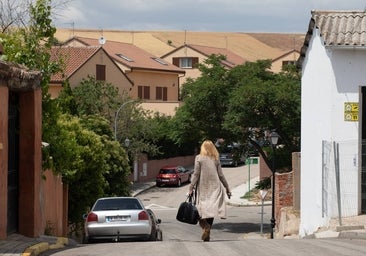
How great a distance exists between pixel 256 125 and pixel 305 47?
56.9ft

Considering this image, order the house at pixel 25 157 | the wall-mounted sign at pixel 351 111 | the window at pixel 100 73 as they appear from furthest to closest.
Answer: the window at pixel 100 73 → the wall-mounted sign at pixel 351 111 → the house at pixel 25 157

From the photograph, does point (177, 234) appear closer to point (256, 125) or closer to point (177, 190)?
point (256, 125)

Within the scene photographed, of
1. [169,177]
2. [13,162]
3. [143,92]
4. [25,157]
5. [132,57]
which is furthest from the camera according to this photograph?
[132,57]

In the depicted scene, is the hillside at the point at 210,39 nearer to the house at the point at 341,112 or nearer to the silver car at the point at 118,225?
the house at the point at 341,112

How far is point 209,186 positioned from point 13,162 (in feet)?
11.7

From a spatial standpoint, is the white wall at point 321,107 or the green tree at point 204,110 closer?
the white wall at point 321,107

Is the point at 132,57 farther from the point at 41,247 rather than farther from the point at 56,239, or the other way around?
the point at 41,247

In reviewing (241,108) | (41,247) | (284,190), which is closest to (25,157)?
(41,247)

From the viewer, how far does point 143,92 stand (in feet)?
250

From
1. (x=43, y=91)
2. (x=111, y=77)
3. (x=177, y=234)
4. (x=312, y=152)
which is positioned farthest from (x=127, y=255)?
(x=111, y=77)

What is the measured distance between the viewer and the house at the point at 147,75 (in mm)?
73950

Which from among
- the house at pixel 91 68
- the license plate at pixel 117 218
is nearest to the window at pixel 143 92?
the house at pixel 91 68

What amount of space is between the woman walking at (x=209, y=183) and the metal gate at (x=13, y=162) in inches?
125

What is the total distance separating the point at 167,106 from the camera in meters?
74.9
